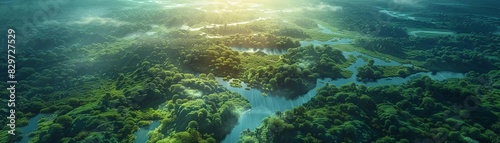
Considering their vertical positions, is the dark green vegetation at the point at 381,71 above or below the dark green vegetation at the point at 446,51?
below

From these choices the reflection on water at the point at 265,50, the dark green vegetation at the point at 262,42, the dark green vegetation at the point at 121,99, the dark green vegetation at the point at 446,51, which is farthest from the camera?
the dark green vegetation at the point at 262,42

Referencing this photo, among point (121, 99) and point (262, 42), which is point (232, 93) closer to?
point (121, 99)

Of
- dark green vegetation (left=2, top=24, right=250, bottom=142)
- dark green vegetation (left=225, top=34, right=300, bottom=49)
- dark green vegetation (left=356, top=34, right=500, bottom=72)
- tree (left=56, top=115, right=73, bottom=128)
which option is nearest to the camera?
dark green vegetation (left=2, top=24, right=250, bottom=142)

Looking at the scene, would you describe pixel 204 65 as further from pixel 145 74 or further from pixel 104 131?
pixel 104 131

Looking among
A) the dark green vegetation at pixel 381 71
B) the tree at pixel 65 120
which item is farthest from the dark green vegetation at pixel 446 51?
the tree at pixel 65 120

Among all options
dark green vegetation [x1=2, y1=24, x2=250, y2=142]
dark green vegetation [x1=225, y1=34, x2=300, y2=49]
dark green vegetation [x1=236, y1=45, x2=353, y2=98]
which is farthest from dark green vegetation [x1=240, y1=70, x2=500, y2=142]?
dark green vegetation [x1=225, y1=34, x2=300, y2=49]

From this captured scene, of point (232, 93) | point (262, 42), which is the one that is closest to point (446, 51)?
point (262, 42)

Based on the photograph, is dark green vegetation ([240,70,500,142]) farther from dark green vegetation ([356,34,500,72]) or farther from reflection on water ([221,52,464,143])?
dark green vegetation ([356,34,500,72])

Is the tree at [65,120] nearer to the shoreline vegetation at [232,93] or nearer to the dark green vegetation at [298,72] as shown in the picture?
the shoreline vegetation at [232,93]

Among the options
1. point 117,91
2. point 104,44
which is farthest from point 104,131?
point 104,44
